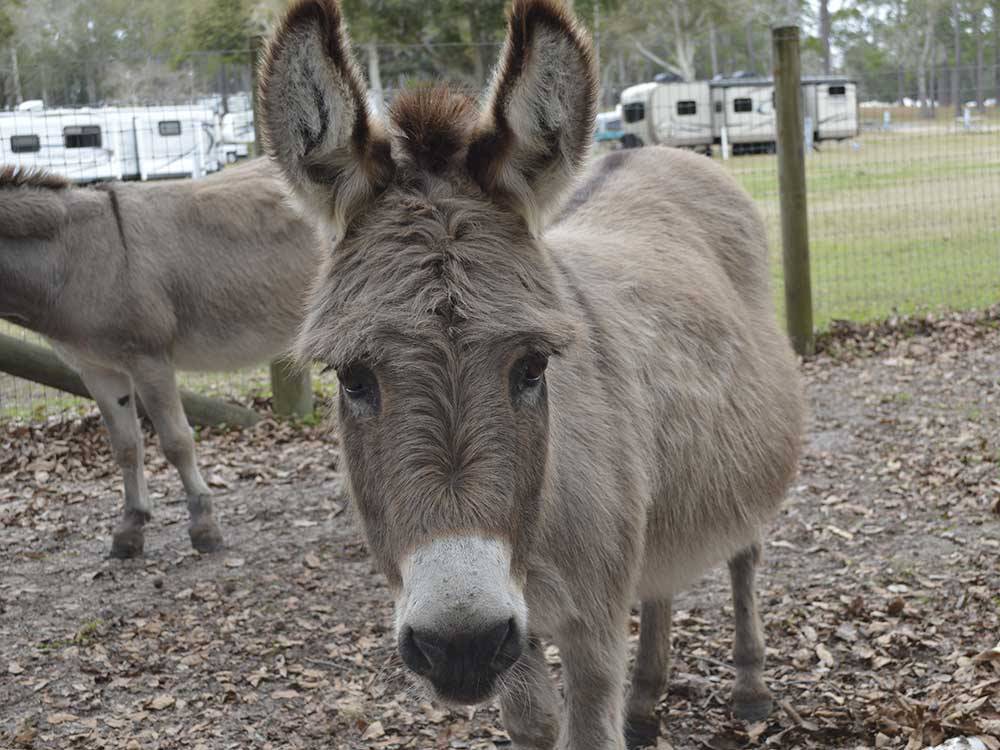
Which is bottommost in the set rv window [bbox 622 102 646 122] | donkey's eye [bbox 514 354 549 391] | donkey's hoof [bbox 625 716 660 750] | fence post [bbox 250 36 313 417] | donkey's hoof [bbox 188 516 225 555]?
donkey's hoof [bbox 625 716 660 750]

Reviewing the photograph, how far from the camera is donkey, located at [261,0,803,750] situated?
194cm

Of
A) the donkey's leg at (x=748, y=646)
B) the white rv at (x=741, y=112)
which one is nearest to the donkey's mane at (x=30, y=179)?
the donkey's leg at (x=748, y=646)

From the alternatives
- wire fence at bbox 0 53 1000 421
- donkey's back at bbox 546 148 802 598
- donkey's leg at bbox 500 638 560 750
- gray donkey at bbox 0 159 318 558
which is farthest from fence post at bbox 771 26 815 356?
donkey's leg at bbox 500 638 560 750

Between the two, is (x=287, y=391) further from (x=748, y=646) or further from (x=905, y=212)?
(x=905, y=212)

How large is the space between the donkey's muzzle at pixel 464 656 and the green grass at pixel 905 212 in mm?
8218

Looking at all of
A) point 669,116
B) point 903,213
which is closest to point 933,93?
point 903,213

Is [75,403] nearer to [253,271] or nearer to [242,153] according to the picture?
[253,271]

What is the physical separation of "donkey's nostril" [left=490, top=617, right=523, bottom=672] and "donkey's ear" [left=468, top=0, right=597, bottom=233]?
89cm

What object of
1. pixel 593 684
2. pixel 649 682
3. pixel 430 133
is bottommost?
pixel 649 682

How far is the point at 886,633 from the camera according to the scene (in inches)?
160

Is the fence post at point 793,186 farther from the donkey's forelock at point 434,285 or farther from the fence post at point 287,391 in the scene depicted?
the donkey's forelock at point 434,285

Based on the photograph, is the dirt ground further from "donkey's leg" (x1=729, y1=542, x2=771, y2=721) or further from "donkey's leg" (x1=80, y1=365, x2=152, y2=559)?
"donkey's leg" (x1=80, y1=365, x2=152, y2=559)

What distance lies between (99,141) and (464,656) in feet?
31.0

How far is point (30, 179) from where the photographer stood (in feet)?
18.2
